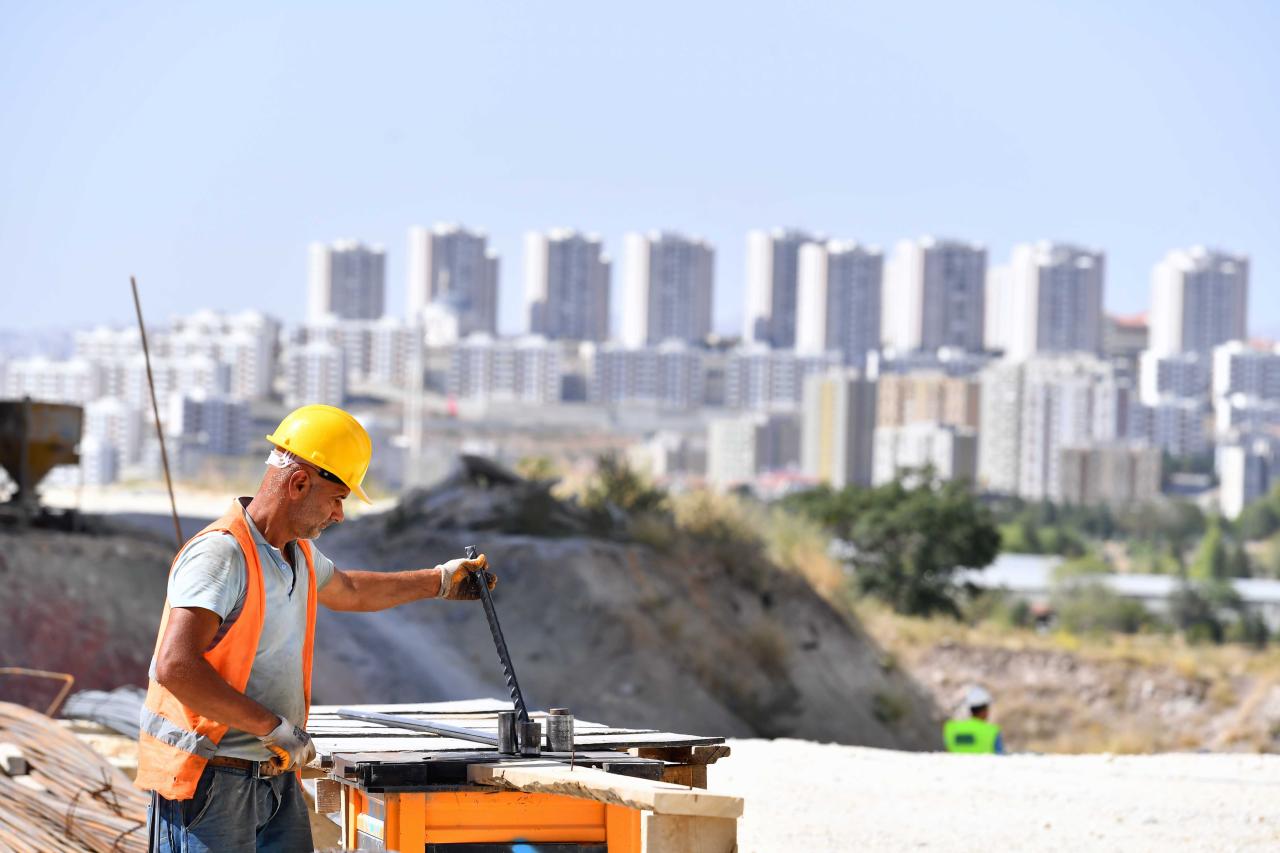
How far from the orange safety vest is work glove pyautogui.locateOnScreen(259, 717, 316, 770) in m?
0.11

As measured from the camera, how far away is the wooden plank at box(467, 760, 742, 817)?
11.6 ft

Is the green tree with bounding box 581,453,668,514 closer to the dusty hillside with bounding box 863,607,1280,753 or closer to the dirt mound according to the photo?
the dusty hillside with bounding box 863,607,1280,753

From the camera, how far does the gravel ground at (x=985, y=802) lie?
7859 mm

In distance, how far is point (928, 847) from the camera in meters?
7.68

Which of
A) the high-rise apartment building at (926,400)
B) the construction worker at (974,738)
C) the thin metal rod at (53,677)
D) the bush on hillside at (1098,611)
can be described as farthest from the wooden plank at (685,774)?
the high-rise apartment building at (926,400)

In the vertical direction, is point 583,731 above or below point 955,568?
above

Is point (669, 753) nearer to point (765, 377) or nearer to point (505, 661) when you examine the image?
point (505, 661)

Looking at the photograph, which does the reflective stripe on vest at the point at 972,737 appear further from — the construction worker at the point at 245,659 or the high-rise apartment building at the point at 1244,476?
the high-rise apartment building at the point at 1244,476

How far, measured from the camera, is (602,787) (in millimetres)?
3688

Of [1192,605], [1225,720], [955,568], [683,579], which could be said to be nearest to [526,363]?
[1192,605]

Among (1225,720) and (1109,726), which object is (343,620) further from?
(1225,720)

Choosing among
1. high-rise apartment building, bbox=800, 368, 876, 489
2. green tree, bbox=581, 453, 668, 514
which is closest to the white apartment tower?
high-rise apartment building, bbox=800, 368, 876, 489

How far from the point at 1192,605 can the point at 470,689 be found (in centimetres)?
7006

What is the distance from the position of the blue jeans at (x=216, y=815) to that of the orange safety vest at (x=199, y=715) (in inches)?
1.7
